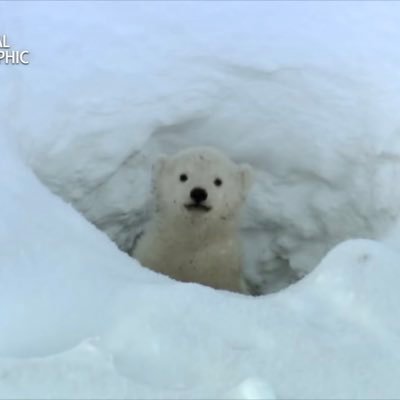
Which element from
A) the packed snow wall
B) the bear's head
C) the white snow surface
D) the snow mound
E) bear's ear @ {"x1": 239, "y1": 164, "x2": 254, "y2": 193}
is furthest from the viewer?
bear's ear @ {"x1": 239, "y1": 164, "x2": 254, "y2": 193}

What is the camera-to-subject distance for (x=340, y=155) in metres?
3.41

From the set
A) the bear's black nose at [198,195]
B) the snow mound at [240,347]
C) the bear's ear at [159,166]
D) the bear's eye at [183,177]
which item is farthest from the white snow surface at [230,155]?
the bear's black nose at [198,195]

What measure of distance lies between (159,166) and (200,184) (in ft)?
0.71

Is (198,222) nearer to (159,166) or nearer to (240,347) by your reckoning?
(159,166)

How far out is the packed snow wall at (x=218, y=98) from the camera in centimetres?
319

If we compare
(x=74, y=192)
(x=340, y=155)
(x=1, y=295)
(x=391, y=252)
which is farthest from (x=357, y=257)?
(x=74, y=192)

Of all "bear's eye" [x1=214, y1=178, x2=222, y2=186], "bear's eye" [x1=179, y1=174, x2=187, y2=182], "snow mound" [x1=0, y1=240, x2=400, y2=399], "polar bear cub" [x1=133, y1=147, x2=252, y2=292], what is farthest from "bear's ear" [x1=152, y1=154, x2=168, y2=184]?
"snow mound" [x1=0, y1=240, x2=400, y2=399]

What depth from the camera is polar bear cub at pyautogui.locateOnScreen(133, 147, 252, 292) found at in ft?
11.0

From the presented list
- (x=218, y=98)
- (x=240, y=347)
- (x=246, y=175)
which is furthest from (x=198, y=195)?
(x=240, y=347)

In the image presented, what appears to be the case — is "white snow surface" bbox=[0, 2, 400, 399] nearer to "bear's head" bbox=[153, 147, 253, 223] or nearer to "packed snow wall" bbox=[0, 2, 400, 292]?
"packed snow wall" bbox=[0, 2, 400, 292]

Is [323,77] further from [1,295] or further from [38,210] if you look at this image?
[1,295]

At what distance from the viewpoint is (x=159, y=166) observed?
3.41m

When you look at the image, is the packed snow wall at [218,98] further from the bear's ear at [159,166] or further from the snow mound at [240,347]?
the snow mound at [240,347]

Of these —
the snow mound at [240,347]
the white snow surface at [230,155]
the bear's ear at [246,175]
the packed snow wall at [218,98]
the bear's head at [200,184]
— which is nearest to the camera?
the snow mound at [240,347]
